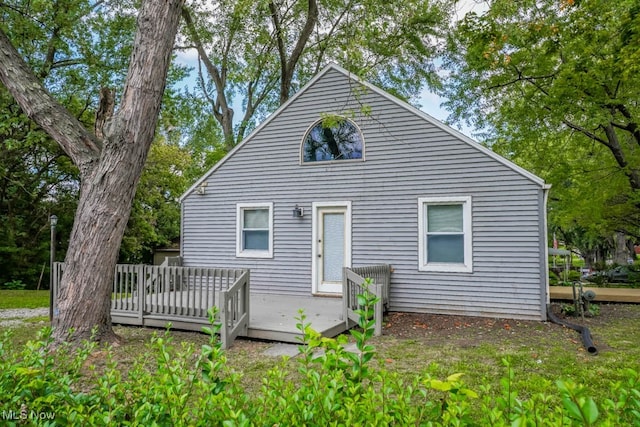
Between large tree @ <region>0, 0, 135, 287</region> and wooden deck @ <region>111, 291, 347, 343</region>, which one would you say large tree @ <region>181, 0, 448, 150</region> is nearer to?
large tree @ <region>0, 0, 135, 287</region>

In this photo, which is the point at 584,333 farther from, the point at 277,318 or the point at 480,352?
the point at 277,318

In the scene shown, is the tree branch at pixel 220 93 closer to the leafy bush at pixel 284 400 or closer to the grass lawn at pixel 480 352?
the grass lawn at pixel 480 352

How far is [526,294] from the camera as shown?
7504mm

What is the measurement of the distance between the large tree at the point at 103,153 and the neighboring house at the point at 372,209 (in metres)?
3.91

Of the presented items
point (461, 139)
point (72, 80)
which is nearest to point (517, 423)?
point (461, 139)

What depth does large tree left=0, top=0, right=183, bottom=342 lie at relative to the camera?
5410mm

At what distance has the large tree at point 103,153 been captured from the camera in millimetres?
5410

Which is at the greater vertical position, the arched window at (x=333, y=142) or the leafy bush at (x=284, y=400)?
the arched window at (x=333, y=142)

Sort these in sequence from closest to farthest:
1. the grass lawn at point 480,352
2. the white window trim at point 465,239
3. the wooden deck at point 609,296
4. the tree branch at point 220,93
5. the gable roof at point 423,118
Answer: the grass lawn at point 480,352 → the gable roof at point 423,118 → the white window trim at point 465,239 → the wooden deck at point 609,296 → the tree branch at point 220,93

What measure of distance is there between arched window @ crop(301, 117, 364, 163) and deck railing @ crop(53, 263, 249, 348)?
385cm

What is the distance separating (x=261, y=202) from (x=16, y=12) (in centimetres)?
930

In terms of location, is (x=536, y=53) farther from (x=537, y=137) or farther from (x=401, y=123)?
(x=401, y=123)

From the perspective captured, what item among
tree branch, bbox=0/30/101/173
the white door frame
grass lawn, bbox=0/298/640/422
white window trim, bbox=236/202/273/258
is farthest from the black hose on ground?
tree branch, bbox=0/30/101/173

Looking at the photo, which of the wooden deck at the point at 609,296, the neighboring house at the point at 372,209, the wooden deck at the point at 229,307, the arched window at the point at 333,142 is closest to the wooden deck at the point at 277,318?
the wooden deck at the point at 229,307
